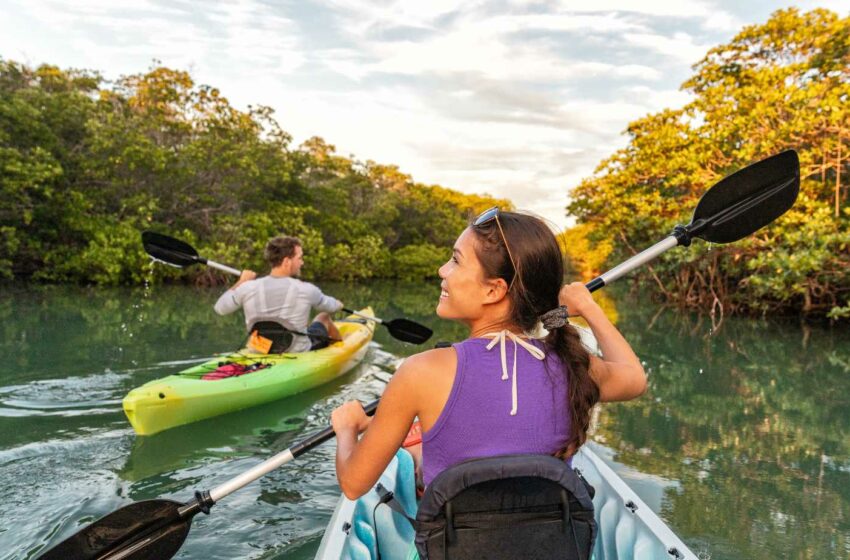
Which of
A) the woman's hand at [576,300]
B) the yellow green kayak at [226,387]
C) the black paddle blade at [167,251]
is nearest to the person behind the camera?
the woman's hand at [576,300]

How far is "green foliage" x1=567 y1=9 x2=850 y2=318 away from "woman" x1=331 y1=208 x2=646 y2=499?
9168mm

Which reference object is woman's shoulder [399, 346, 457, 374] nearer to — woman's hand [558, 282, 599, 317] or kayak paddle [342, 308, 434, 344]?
woman's hand [558, 282, 599, 317]

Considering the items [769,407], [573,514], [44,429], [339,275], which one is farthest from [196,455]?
[339,275]

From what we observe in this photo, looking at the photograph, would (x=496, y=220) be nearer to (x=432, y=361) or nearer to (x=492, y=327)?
(x=492, y=327)

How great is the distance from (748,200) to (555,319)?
1.78 m

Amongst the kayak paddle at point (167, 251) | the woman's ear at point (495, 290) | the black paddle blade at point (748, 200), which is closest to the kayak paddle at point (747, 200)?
the black paddle blade at point (748, 200)

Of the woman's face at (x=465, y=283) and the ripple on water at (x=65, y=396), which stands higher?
the woman's face at (x=465, y=283)

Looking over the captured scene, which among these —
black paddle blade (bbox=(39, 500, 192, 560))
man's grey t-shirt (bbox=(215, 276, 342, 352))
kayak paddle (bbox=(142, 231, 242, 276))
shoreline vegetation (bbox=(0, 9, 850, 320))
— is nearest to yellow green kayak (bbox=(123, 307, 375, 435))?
man's grey t-shirt (bbox=(215, 276, 342, 352))

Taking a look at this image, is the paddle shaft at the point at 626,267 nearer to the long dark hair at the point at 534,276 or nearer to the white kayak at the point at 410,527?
the white kayak at the point at 410,527

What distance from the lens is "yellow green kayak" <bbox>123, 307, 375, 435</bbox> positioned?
380 cm

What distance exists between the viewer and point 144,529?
6.75 feet

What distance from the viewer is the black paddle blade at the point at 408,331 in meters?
4.87

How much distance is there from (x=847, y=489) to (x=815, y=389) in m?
3.28

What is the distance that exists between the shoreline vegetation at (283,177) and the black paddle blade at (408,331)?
178 inches
